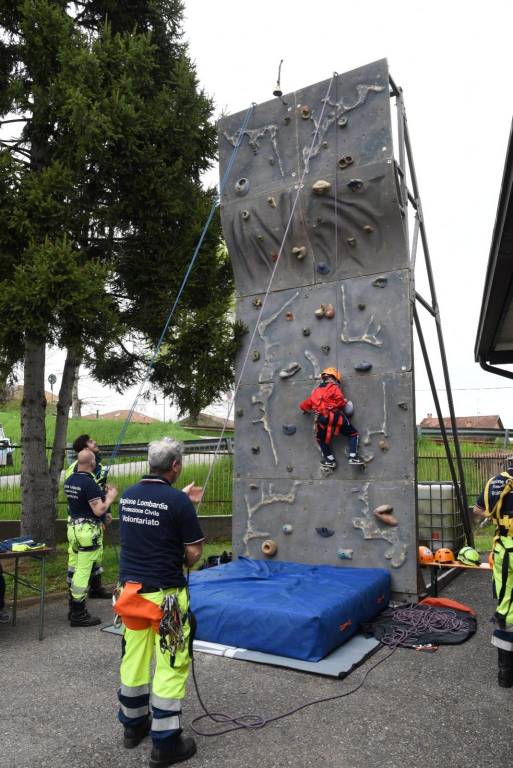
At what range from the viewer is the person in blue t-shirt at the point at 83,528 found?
21.4ft

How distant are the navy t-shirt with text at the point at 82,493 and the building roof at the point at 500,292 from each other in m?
4.74

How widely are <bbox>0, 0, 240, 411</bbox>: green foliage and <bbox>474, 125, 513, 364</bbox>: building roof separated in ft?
11.3

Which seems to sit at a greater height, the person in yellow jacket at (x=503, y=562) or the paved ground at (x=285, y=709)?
the person in yellow jacket at (x=503, y=562)

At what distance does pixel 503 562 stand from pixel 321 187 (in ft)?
16.6

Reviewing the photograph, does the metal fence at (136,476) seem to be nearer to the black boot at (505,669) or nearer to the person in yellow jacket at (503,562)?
the person in yellow jacket at (503,562)

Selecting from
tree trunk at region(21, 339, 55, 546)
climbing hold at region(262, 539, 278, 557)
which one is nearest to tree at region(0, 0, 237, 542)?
tree trunk at region(21, 339, 55, 546)

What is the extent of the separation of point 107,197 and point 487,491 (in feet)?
23.1

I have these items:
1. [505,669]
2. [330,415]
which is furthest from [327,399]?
[505,669]

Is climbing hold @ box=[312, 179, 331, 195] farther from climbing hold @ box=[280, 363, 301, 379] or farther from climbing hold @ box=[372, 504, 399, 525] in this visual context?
climbing hold @ box=[372, 504, 399, 525]

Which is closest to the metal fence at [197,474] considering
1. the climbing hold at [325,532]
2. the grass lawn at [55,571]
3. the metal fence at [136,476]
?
the metal fence at [136,476]

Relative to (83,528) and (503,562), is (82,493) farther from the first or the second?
(503,562)

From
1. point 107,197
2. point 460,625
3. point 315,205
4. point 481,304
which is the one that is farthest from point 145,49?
point 460,625

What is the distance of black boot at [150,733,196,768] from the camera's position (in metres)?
3.52

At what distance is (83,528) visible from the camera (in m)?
6.62
